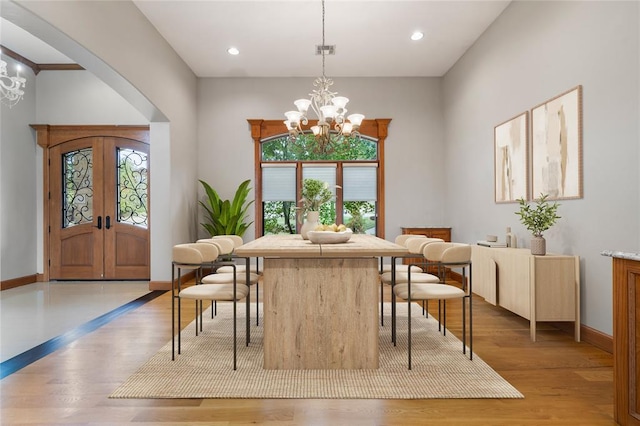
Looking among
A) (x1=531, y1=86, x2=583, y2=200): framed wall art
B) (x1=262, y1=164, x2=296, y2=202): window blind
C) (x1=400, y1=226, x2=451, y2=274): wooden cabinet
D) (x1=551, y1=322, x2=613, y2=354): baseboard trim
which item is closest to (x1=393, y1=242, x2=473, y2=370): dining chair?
(x1=551, y1=322, x2=613, y2=354): baseboard trim

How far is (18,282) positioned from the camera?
5.69 m

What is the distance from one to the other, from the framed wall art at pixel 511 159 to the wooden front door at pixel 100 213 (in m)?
5.06

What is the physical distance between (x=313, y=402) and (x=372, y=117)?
526 cm

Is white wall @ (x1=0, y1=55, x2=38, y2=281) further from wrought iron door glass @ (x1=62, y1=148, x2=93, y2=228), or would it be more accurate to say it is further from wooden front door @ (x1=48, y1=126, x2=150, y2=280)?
wrought iron door glass @ (x1=62, y1=148, x2=93, y2=228)

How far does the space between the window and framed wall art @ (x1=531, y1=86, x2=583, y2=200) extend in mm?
3027

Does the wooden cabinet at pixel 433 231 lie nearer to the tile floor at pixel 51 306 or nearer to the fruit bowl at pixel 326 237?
the fruit bowl at pixel 326 237

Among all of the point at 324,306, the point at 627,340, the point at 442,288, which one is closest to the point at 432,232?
the point at 442,288

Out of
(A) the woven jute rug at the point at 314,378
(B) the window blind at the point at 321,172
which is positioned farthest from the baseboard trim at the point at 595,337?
(B) the window blind at the point at 321,172

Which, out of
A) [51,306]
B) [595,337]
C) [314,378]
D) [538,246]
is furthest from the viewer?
[51,306]

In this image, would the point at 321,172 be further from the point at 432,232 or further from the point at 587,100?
the point at 587,100

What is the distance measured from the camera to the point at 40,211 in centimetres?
609

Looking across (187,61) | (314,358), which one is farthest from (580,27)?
(187,61)

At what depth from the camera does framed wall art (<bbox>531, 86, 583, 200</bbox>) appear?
3.15 metres

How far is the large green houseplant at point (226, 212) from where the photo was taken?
597cm
